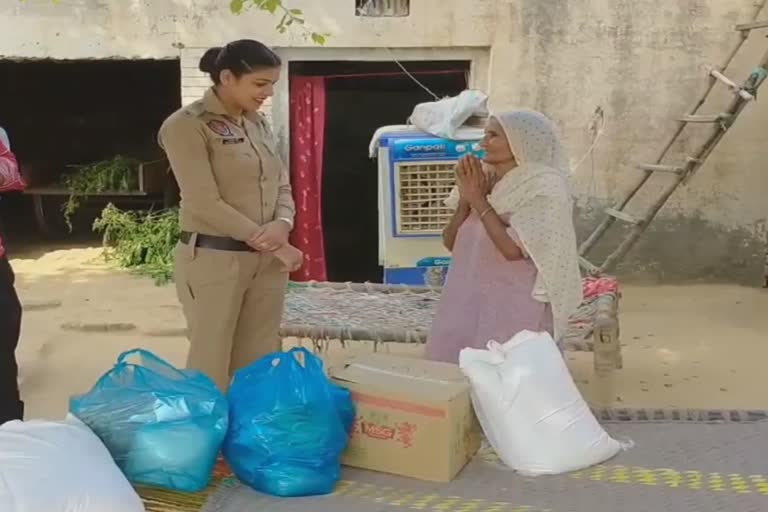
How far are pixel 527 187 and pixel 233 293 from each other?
1.02m

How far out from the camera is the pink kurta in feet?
10.1

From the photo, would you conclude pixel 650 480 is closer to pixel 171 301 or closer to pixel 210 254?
pixel 210 254

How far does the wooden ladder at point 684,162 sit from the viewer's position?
6.41m

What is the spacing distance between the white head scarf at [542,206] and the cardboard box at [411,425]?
66 cm

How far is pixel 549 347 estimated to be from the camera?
2484mm

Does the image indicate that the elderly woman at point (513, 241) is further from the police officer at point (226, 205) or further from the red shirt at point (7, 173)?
the red shirt at point (7, 173)

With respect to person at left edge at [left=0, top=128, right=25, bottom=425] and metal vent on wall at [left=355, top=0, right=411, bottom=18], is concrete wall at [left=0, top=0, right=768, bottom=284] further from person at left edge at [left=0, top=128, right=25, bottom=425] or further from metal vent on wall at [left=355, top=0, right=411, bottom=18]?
person at left edge at [left=0, top=128, right=25, bottom=425]

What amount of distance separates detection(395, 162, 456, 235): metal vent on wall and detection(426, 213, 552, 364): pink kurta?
2.49m

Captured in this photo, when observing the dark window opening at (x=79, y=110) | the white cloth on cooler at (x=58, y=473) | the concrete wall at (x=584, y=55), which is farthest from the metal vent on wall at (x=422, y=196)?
the dark window opening at (x=79, y=110)

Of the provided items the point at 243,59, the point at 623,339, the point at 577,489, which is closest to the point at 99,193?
the point at 623,339

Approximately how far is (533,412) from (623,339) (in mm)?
3787

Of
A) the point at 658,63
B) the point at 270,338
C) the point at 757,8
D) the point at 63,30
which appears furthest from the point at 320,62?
the point at 270,338

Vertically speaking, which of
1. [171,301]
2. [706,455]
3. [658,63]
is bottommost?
[171,301]

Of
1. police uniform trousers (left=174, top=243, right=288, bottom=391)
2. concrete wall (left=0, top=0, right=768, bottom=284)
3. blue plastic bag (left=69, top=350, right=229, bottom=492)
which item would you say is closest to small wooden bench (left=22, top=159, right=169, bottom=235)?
concrete wall (left=0, top=0, right=768, bottom=284)
